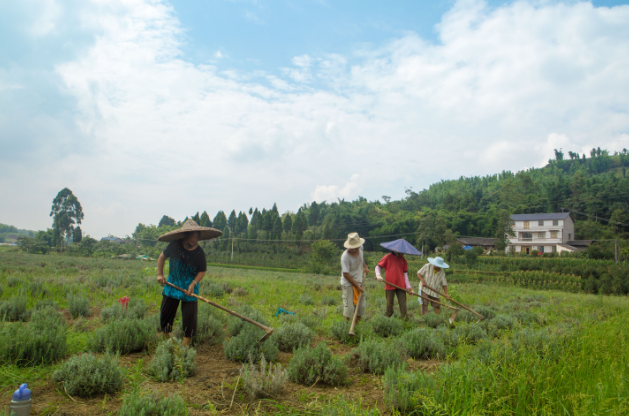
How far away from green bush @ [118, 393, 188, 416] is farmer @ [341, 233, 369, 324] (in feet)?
12.9

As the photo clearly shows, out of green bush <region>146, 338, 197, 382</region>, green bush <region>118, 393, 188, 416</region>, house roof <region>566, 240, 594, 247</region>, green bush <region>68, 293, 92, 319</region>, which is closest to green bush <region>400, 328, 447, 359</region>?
green bush <region>146, 338, 197, 382</region>

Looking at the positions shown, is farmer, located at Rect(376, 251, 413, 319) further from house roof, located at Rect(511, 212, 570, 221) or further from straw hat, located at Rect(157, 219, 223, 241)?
house roof, located at Rect(511, 212, 570, 221)

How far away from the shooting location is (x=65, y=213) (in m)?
69.3

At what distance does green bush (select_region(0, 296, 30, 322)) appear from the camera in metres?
6.05

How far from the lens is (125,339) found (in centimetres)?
474

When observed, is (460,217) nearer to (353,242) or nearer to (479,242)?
(479,242)

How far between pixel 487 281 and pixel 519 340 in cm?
3148

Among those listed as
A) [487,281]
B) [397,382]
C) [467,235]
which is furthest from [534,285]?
[467,235]

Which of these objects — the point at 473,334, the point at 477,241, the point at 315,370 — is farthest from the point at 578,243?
the point at 315,370

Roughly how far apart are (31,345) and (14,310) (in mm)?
2770

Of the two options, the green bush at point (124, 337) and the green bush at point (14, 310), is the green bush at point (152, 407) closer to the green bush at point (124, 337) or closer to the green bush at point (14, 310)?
the green bush at point (124, 337)

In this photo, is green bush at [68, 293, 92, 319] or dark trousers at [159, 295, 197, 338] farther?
green bush at [68, 293, 92, 319]

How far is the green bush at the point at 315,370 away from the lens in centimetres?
404

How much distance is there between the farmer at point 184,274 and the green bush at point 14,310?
299cm
